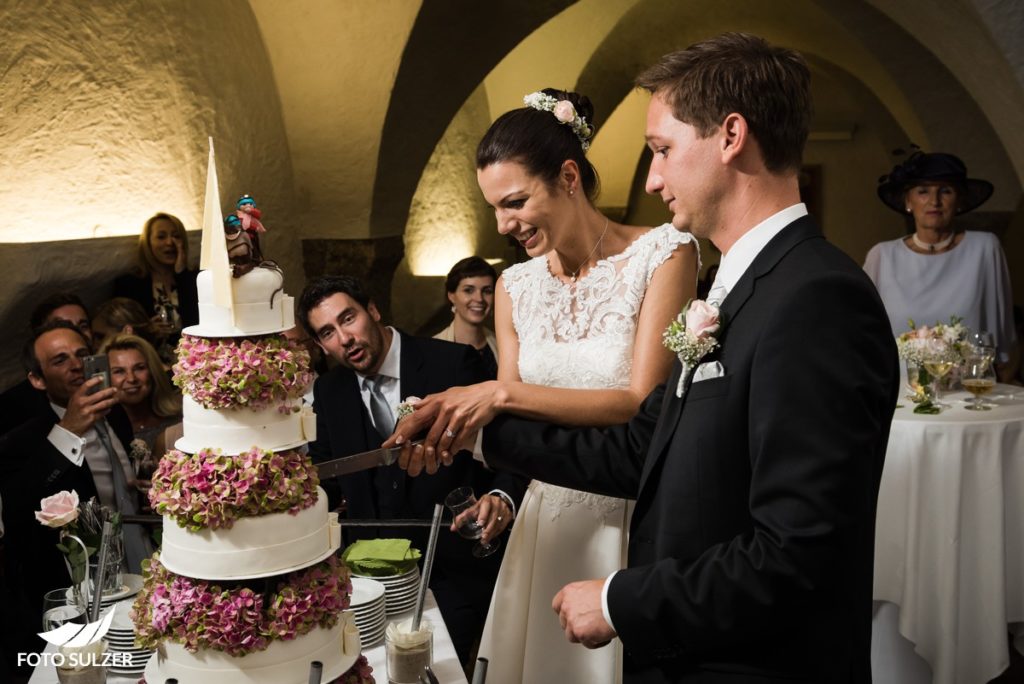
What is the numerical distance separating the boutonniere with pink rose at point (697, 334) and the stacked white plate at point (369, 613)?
1172 millimetres

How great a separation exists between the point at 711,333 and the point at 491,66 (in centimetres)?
654

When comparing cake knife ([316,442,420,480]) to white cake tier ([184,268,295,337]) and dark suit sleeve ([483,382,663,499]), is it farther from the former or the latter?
white cake tier ([184,268,295,337])

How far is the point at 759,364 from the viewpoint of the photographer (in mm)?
1521

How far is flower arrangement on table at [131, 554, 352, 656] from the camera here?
1841mm

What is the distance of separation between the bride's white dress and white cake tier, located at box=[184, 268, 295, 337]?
1.01m

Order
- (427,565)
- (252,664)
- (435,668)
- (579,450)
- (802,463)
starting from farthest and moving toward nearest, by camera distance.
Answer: (435,668)
(579,450)
(427,565)
(252,664)
(802,463)

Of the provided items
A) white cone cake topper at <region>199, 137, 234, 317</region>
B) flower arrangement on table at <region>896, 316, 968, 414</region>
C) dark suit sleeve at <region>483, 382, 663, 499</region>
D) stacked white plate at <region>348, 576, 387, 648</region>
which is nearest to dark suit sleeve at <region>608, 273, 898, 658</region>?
dark suit sleeve at <region>483, 382, 663, 499</region>

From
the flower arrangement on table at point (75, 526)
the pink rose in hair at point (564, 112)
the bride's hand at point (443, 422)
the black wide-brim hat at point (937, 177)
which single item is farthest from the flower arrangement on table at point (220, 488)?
the black wide-brim hat at point (937, 177)

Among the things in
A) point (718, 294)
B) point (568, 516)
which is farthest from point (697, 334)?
point (568, 516)

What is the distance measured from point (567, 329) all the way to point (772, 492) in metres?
1.34

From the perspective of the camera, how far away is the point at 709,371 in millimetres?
1642

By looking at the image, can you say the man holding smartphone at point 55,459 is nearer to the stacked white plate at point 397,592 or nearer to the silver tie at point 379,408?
the silver tie at point 379,408

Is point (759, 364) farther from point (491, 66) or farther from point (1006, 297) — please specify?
point (491, 66)

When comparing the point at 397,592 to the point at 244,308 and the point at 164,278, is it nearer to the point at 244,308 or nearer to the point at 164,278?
the point at 244,308
